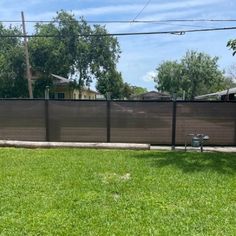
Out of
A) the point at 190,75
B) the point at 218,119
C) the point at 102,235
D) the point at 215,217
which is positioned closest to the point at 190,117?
the point at 218,119

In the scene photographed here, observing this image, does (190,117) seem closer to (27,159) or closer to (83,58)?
(27,159)

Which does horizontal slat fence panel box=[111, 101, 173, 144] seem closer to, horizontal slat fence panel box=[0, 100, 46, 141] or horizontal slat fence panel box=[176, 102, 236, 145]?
horizontal slat fence panel box=[176, 102, 236, 145]

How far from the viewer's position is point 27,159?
9375 mm

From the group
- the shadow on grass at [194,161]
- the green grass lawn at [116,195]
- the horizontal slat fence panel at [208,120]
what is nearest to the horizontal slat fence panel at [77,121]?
the horizontal slat fence panel at [208,120]

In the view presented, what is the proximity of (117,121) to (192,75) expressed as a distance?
50454 mm

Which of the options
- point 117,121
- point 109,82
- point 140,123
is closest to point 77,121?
point 117,121

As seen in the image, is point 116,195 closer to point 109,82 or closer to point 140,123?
point 140,123

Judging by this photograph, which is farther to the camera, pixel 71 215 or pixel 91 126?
pixel 91 126

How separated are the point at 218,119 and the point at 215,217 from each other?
795cm

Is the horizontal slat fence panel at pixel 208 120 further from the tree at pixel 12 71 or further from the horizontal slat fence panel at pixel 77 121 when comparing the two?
the tree at pixel 12 71

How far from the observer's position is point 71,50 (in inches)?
1510

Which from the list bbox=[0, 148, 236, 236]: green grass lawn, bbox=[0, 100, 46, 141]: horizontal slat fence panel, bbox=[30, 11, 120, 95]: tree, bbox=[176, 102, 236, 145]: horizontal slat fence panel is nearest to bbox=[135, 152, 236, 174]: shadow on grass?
bbox=[0, 148, 236, 236]: green grass lawn

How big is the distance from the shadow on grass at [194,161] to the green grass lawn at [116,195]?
0.8 inches

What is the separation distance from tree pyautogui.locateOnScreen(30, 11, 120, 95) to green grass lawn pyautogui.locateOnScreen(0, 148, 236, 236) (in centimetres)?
2876
